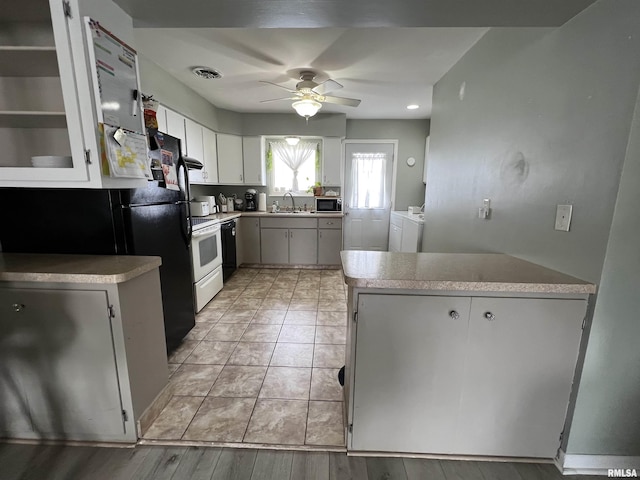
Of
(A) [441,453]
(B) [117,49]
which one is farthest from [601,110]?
(B) [117,49]

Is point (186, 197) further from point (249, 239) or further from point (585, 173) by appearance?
point (585, 173)

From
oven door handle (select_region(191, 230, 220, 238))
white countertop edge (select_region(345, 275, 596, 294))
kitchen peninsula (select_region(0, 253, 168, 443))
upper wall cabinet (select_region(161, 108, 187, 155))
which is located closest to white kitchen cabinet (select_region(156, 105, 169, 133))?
A: upper wall cabinet (select_region(161, 108, 187, 155))

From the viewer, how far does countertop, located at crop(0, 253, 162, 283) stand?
120 cm

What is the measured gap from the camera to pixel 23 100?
1415 millimetres

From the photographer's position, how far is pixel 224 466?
131 cm

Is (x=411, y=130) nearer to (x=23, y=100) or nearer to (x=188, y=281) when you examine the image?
A: (x=188, y=281)

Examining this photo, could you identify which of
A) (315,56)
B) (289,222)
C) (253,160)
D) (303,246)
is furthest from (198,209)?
(315,56)

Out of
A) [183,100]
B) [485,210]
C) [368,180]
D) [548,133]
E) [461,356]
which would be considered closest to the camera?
[461,356]

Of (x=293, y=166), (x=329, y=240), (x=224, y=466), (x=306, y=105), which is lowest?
(x=224, y=466)

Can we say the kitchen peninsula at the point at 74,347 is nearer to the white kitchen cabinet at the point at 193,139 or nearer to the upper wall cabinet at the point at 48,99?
the upper wall cabinet at the point at 48,99

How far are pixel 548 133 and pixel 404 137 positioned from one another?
380cm

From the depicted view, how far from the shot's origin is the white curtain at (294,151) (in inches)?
191

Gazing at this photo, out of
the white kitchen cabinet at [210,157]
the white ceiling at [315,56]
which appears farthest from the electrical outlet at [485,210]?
the white kitchen cabinet at [210,157]

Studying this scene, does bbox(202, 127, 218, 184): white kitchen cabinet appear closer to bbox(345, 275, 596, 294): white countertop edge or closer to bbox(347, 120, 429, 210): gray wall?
bbox(347, 120, 429, 210): gray wall
